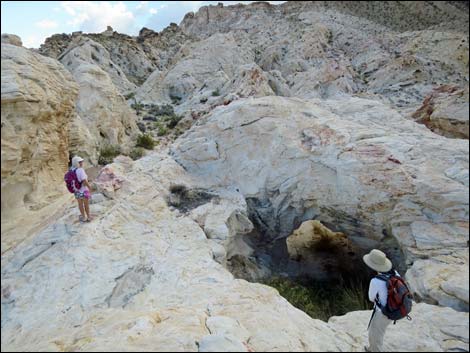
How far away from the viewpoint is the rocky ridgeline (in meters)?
4.91

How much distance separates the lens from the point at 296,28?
50094 millimetres

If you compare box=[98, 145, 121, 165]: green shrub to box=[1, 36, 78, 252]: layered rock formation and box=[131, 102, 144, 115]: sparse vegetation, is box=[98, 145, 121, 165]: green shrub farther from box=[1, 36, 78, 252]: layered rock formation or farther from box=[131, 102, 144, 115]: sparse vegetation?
box=[131, 102, 144, 115]: sparse vegetation

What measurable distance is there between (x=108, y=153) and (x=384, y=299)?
11.9m

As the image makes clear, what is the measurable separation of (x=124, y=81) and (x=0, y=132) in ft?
80.1

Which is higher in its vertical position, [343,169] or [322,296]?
[343,169]

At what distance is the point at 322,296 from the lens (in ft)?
29.5

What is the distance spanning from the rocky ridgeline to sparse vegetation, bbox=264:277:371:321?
0.87 meters

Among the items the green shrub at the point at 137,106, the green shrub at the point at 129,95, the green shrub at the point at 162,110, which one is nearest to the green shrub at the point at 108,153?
the green shrub at the point at 162,110

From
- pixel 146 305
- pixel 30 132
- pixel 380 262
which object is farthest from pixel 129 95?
pixel 380 262

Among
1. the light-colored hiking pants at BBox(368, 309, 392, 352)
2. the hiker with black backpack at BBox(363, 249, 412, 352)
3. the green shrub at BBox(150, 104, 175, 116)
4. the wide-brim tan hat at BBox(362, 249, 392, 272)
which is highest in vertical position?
the green shrub at BBox(150, 104, 175, 116)

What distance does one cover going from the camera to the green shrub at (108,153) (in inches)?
505

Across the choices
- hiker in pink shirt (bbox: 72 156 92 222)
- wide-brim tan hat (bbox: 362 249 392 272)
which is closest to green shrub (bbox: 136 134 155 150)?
hiker in pink shirt (bbox: 72 156 92 222)

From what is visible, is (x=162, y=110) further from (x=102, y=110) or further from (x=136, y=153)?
(x=136, y=153)

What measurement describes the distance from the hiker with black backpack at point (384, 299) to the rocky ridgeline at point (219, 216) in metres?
0.43
